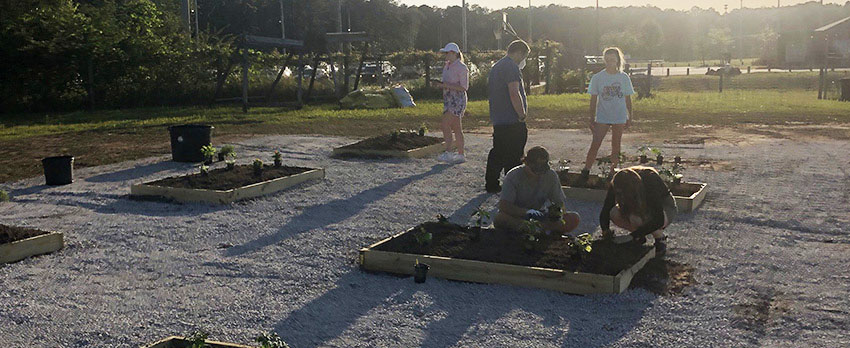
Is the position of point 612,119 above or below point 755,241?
above

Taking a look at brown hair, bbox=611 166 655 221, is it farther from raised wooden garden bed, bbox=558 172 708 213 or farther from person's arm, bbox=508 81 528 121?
person's arm, bbox=508 81 528 121

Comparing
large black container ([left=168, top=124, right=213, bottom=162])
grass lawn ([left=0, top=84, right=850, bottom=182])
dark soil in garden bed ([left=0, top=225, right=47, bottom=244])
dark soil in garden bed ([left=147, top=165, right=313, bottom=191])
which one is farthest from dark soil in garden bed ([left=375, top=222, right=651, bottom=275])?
grass lawn ([left=0, top=84, right=850, bottom=182])

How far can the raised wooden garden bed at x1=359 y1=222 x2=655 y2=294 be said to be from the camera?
5.95 metres

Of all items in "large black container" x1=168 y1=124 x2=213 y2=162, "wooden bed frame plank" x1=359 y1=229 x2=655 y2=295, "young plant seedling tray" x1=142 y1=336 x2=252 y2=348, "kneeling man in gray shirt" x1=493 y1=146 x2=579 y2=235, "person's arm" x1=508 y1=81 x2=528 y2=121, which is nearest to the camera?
"young plant seedling tray" x1=142 y1=336 x2=252 y2=348

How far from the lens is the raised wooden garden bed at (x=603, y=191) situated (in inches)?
349

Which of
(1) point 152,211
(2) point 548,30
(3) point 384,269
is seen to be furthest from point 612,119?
(2) point 548,30

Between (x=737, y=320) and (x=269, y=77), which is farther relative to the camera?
(x=269, y=77)

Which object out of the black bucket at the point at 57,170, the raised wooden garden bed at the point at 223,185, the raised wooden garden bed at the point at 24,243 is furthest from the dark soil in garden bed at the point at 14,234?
the black bucket at the point at 57,170

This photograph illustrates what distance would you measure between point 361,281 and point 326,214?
9.07ft

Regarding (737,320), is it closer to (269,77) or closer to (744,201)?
(744,201)

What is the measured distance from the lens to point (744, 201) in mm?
9477

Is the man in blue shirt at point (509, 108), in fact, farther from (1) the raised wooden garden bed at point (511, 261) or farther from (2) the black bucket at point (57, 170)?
(2) the black bucket at point (57, 170)

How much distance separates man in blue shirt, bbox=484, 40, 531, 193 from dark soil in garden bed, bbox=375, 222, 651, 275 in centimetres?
251

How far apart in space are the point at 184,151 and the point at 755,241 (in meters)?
8.98
